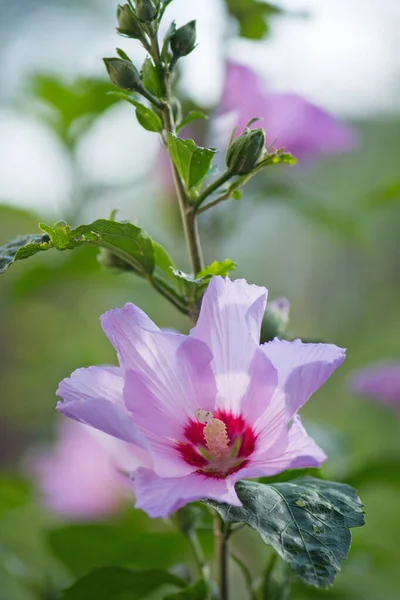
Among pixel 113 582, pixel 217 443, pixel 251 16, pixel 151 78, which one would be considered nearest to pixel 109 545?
pixel 113 582

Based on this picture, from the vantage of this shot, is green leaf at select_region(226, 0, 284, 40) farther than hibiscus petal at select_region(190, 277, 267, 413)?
Yes

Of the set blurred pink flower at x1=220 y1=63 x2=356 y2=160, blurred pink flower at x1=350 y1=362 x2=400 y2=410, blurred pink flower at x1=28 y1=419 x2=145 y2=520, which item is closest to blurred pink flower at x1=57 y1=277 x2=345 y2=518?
blurred pink flower at x1=350 y1=362 x2=400 y2=410

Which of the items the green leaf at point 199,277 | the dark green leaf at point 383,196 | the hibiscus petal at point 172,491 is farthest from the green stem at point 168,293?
the dark green leaf at point 383,196

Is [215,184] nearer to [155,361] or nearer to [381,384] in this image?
[155,361]

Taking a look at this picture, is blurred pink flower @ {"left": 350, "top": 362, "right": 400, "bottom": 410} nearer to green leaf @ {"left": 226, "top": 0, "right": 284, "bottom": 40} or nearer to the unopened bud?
the unopened bud

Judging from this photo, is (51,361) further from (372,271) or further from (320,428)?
(372,271)
